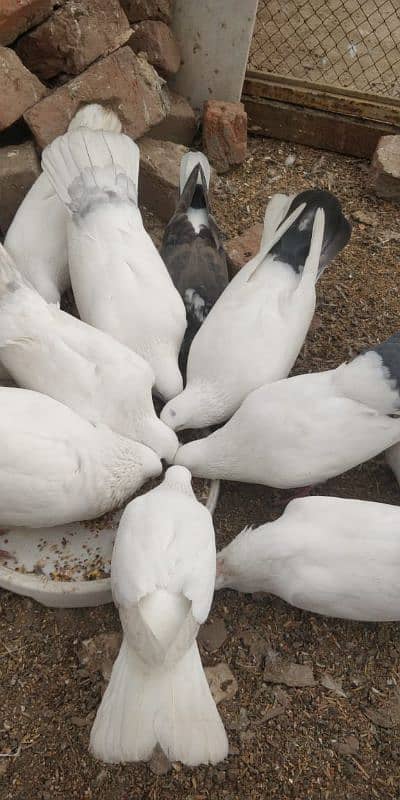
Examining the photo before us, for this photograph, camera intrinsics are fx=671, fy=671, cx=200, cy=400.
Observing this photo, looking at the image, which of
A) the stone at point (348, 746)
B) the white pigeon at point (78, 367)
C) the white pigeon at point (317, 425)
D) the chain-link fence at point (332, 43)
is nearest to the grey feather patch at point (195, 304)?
the white pigeon at point (78, 367)

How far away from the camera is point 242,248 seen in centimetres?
312

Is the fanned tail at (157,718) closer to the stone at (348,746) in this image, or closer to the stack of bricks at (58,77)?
the stone at (348,746)

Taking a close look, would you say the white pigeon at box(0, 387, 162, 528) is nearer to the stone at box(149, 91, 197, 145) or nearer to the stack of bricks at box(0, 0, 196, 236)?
the stack of bricks at box(0, 0, 196, 236)

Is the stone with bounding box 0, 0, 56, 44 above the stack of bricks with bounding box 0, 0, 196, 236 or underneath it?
above

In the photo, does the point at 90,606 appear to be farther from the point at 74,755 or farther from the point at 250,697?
the point at 250,697

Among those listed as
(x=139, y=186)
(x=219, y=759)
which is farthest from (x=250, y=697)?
Result: (x=139, y=186)

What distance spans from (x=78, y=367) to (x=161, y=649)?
1024 millimetres

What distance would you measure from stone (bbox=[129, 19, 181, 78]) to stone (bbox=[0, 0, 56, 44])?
520mm

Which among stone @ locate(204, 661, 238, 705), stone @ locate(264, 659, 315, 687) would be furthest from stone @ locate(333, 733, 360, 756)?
stone @ locate(204, 661, 238, 705)

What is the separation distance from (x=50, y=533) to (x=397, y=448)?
4.24 feet

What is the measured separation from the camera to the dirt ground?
6.18 feet

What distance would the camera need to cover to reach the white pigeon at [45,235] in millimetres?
2789

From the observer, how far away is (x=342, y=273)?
10.8ft

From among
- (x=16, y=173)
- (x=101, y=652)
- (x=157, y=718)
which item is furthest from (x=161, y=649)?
(x=16, y=173)
